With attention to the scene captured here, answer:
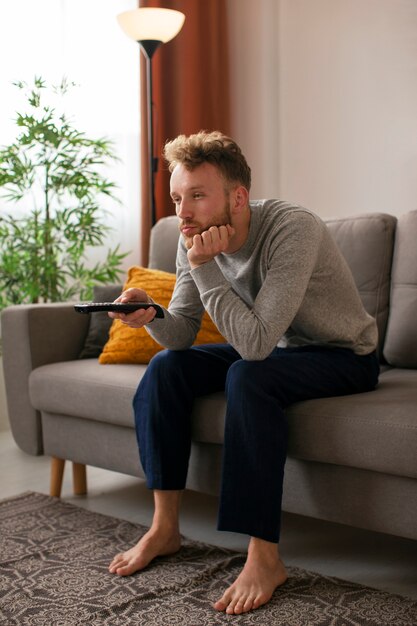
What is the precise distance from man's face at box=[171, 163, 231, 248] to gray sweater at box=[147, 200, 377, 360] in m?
0.09

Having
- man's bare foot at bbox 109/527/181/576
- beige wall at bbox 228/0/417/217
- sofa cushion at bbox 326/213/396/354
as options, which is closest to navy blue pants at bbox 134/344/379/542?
man's bare foot at bbox 109/527/181/576

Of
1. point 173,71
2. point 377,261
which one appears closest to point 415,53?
point 173,71

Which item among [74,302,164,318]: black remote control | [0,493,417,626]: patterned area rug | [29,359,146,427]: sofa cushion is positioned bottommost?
[0,493,417,626]: patterned area rug

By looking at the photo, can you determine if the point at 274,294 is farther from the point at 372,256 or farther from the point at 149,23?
the point at 149,23

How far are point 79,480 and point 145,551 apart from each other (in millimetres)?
727

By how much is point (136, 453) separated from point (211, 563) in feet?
1.42

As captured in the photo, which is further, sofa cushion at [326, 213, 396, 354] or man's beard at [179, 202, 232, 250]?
sofa cushion at [326, 213, 396, 354]

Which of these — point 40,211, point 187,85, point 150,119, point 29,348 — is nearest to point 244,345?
point 29,348

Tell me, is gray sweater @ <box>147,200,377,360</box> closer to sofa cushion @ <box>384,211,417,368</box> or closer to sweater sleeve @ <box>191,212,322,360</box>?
sweater sleeve @ <box>191,212,322,360</box>

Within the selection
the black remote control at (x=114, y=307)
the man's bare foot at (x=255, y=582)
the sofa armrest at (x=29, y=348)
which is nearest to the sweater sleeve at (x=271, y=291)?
the black remote control at (x=114, y=307)

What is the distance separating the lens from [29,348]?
102 inches

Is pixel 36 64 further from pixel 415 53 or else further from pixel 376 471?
pixel 376 471

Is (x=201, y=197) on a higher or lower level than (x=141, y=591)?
higher

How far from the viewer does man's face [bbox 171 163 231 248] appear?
182 cm
